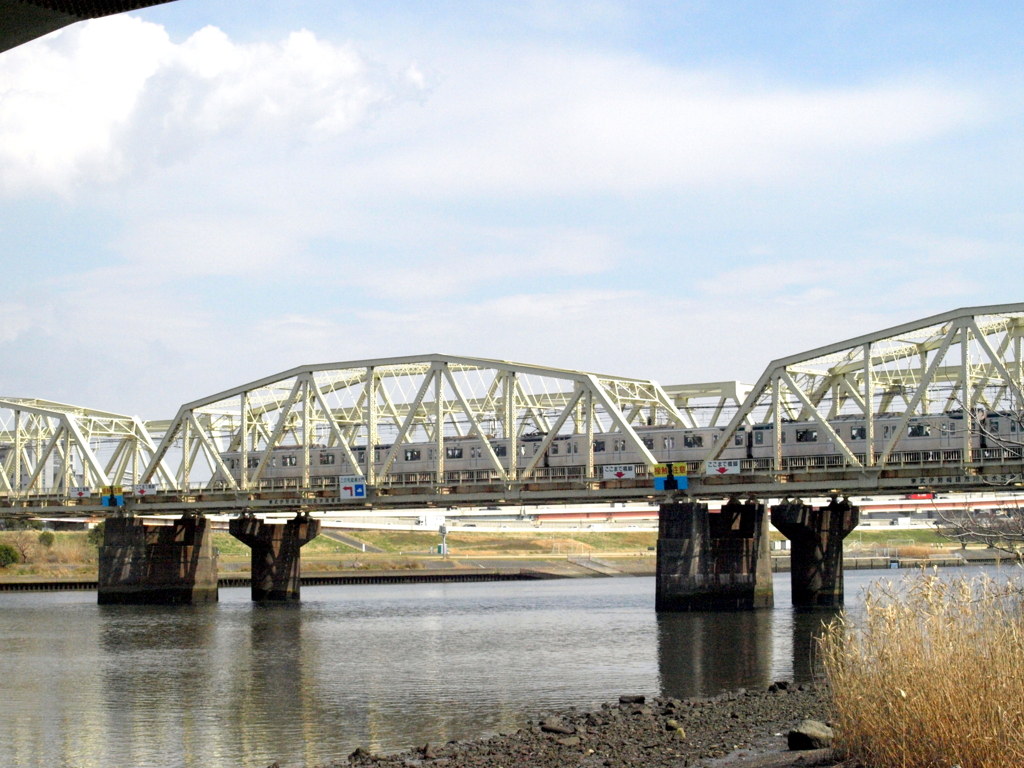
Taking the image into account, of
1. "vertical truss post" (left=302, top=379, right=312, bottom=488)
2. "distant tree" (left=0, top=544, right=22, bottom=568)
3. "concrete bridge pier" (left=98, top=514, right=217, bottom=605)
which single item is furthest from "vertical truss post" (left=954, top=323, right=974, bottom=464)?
"distant tree" (left=0, top=544, right=22, bottom=568)

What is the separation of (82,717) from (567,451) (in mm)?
56588

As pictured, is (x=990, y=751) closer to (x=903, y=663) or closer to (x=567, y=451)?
(x=903, y=663)

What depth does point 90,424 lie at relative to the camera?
120875 millimetres

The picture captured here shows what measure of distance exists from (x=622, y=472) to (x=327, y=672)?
35.7m

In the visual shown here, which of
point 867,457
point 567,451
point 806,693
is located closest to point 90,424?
point 567,451

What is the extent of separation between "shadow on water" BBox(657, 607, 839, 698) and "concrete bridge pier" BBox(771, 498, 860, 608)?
3.80 metres

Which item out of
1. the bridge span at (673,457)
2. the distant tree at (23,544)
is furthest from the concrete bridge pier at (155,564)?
the distant tree at (23,544)

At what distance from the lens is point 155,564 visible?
10256 centimetres

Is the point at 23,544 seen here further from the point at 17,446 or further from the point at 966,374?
the point at 966,374

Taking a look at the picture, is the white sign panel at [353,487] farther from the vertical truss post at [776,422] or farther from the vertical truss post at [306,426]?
the vertical truss post at [776,422]

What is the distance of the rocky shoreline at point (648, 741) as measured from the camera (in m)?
25.3

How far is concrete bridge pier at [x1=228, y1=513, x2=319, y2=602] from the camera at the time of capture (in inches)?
3967

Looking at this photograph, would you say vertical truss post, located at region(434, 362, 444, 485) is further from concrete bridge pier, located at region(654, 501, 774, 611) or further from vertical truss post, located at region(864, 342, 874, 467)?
vertical truss post, located at region(864, 342, 874, 467)

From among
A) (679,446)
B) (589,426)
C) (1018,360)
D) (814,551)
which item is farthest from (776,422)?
(1018,360)
